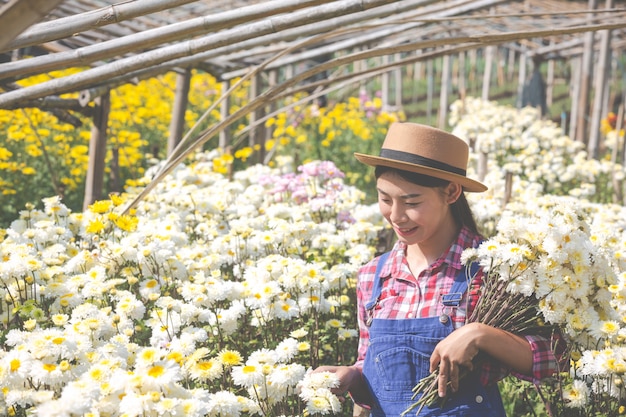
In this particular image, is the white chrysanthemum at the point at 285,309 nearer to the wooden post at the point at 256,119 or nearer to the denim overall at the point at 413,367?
the denim overall at the point at 413,367

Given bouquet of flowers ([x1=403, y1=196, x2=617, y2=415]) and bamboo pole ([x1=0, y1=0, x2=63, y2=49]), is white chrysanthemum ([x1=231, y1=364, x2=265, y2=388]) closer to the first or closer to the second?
bouquet of flowers ([x1=403, y1=196, x2=617, y2=415])

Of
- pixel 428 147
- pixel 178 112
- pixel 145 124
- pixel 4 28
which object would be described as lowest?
pixel 145 124

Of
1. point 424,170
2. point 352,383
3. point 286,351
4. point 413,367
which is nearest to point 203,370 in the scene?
point 286,351

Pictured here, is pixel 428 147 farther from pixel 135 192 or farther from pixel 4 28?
pixel 135 192

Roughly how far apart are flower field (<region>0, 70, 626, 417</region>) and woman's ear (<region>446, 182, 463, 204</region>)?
173 mm

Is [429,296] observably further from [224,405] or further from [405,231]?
[224,405]

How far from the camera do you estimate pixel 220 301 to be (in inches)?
103

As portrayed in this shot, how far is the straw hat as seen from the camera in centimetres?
181

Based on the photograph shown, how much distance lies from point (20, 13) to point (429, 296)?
4.27ft

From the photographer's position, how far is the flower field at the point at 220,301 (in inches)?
60.5

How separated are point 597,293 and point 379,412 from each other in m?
0.66

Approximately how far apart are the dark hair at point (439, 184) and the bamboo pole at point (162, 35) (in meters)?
0.50

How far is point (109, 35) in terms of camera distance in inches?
170

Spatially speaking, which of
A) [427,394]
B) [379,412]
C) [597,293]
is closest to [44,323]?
[379,412]
